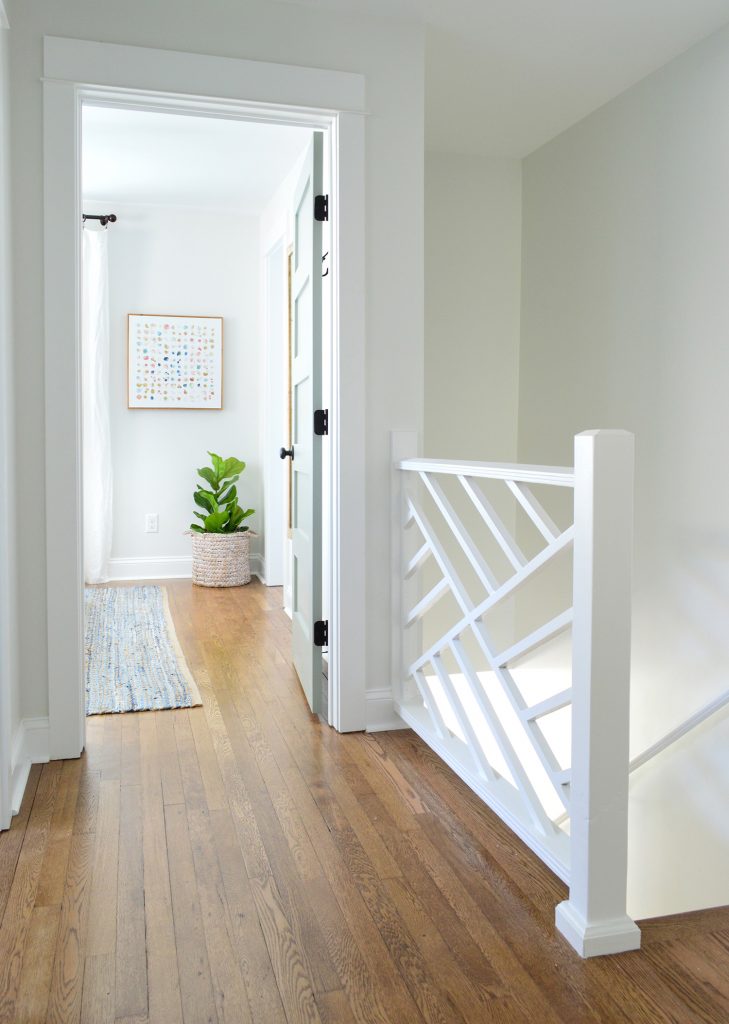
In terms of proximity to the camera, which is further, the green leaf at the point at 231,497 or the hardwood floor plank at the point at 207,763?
the green leaf at the point at 231,497

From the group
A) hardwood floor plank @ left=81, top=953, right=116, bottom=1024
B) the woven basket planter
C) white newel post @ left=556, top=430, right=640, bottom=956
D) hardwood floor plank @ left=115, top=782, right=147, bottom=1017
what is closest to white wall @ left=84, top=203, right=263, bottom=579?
the woven basket planter

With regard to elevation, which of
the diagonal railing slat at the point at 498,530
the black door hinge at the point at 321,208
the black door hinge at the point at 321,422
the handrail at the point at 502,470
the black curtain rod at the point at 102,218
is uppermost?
the black curtain rod at the point at 102,218

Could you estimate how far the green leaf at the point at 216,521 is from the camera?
5.65m

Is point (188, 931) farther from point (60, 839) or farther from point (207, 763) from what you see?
point (207, 763)

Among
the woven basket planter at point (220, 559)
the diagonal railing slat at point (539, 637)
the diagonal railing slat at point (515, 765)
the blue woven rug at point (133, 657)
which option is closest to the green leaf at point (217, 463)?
the woven basket planter at point (220, 559)

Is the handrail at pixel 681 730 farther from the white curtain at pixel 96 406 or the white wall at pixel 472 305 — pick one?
the white curtain at pixel 96 406

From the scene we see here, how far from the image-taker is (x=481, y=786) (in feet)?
7.37

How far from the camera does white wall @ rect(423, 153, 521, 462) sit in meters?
4.43

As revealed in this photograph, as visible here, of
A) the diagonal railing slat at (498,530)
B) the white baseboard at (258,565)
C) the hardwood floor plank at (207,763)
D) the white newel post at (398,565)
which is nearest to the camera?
the diagonal railing slat at (498,530)

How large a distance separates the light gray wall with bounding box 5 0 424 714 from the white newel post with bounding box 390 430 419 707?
29 millimetres

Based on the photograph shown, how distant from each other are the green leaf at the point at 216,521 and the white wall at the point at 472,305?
1728 mm

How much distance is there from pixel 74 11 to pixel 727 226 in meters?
2.27

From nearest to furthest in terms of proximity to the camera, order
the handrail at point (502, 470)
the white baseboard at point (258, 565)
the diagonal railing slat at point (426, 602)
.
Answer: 1. the handrail at point (502, 470)
2. the diagonal railing slat at point (426, 602)
3. the white baseboard at point (258, 565)

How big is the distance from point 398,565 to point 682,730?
1239 millimetres
